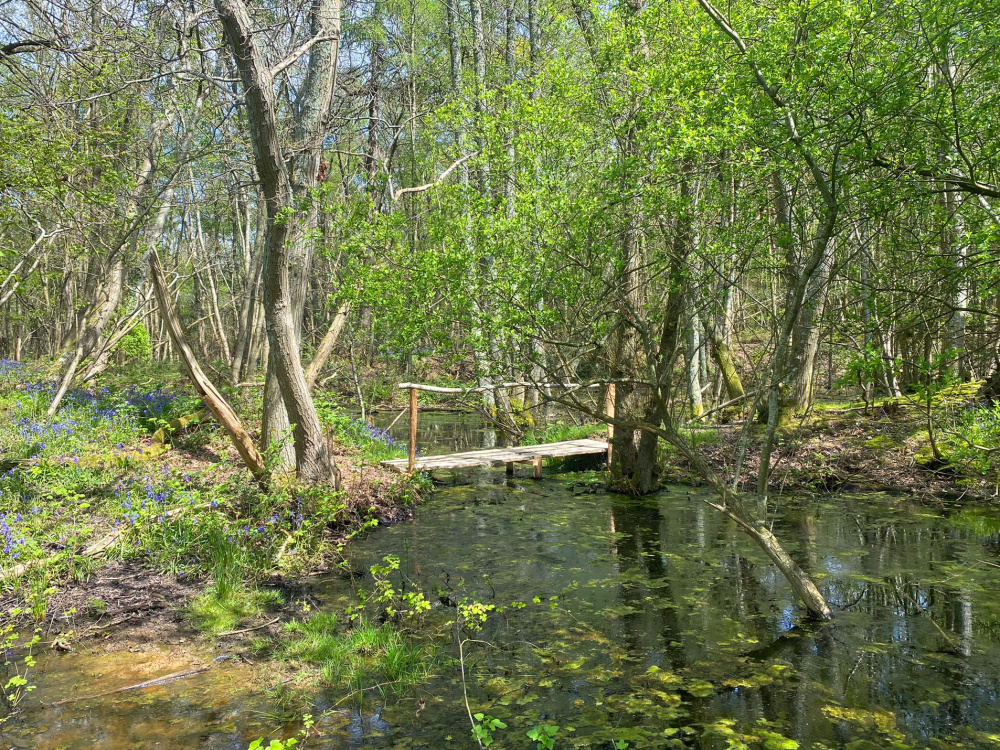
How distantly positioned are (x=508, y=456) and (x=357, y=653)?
6.47 m

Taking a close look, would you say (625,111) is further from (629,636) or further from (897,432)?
(897,432)

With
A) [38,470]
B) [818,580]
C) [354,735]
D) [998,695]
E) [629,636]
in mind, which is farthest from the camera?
[38,470]

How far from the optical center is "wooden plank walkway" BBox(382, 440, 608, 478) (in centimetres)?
1044

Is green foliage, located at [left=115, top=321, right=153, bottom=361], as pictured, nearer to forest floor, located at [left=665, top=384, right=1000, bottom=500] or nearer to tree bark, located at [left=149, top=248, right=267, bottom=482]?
tree bark, located at [left=149, top=248, right=267, bottom=482]

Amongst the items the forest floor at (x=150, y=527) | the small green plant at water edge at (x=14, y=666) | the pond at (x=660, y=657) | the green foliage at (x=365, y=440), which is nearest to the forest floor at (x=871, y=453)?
the pond at (x=660, y=657)

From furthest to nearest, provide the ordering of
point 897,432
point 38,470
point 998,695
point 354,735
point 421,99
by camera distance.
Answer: point 421,99
point 897,432
point 38,470
point 998,695
point 354,735

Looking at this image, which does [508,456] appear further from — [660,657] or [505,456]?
[660,657]

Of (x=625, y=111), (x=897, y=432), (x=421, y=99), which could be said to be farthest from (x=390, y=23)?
(x=897, y=432)

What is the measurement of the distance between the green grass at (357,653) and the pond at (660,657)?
0.17 m

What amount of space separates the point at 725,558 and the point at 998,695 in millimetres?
2965

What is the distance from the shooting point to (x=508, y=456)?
1116 cm

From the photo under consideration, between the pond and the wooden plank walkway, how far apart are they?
235cm

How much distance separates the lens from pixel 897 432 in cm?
1062

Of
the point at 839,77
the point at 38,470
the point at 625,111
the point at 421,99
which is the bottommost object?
the point at 38,470
